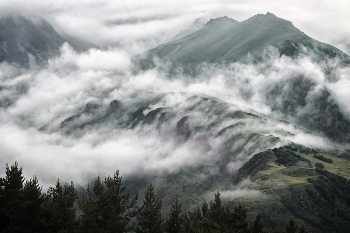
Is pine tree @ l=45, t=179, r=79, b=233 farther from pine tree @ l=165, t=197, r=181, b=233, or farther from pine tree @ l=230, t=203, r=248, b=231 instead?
pine tree @ l=230, t=203, r=248, b=231

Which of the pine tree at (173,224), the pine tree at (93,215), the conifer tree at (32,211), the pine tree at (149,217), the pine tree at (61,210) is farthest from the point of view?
the pine tree at (173,224)

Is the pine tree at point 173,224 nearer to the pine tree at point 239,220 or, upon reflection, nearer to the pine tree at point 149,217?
the pine tree at point 149,217

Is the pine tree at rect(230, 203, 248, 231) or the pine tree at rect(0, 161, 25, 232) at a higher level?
the pine tree at rect(0, 161, 25, 232)

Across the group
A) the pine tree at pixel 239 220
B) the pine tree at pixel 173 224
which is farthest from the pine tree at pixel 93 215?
the pine tree at pixel 239 220

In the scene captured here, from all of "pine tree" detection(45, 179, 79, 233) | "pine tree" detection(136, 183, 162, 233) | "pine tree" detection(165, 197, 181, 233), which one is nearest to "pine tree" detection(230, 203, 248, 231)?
"pine tree" detection(136, 183, 162, 233)

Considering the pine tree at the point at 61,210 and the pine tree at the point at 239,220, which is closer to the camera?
the pine tree at the point at 239,220

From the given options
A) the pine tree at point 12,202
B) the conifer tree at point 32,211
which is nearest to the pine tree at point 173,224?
the conifer tree at point 32,211

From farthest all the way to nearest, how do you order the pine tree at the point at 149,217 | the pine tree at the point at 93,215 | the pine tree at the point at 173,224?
the pine tree at the point at 173,224
the pine tree at the point at 149,217
the pine tree at the point at 93,215

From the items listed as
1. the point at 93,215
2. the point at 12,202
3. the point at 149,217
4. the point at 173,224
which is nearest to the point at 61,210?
the point at 12,202

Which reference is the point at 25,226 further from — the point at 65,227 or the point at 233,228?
the point at 233,228

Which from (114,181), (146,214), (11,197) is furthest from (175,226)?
(11,197)

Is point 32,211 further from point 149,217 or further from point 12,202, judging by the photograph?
point 149,217

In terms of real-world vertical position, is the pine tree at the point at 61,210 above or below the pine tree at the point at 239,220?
above

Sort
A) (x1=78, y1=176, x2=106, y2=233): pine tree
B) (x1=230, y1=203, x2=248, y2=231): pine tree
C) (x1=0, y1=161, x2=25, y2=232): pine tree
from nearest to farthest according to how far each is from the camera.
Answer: (x1=0, y1=161, x2=25, y2=232): pine tree < (x1=78, y1=176, x2=106, y2=233): pine tree < (x1=230, y1=203, x2=248, y2=231): pine tree
